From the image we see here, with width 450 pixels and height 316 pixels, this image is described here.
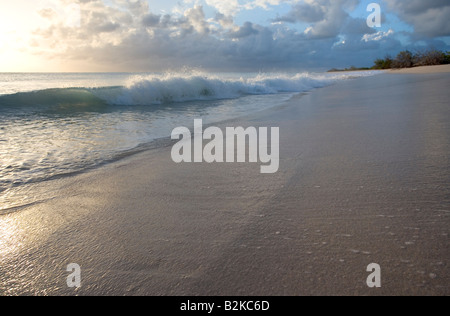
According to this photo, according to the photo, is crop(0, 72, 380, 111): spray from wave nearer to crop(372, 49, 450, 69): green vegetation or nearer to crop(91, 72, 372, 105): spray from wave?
crop(91, 72, 372, 105): spray from wave

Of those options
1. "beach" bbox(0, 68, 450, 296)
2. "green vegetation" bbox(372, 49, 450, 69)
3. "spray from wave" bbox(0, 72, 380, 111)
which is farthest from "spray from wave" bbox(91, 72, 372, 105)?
"green vegetation" bbox(372, 49, 450, 69)

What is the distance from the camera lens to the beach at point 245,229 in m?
1.25

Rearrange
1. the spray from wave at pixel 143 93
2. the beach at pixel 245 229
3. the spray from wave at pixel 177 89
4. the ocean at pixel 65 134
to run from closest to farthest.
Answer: the beach at pixel 245 229 → the ocean at pixel 65 134 → the spray from wave at pixel 143 93 → the spray from wave at pixel 177 89

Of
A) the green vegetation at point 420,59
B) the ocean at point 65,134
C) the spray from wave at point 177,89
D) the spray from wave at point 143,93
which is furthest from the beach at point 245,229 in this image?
the green vegetation at point 420,59

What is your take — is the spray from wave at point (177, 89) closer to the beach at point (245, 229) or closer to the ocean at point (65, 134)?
the ocean at point (65, 134)

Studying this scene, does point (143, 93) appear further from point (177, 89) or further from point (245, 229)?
point (245, 229)

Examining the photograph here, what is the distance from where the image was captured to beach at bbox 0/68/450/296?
1252 mm

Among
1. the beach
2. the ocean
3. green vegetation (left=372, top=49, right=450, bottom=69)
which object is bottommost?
the beach

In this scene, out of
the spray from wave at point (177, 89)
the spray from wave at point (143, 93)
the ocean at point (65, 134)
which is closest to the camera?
the ocean at point (65, 134)

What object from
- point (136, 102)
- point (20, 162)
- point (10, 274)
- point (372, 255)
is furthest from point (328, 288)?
point (136, 102)

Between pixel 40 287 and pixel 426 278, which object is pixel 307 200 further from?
pixel 40 287

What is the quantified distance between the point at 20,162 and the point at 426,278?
13.5 ft

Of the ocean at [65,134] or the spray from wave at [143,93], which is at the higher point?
the spray from wave at [143,93]

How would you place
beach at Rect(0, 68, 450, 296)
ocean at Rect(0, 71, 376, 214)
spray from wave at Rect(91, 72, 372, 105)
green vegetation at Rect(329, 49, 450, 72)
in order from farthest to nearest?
green vegetation at Rect(329, 49, 450, 72) < spray from wave at Rect(91, 72, 372, 105) < ocean at Rect(0, 71, 376, 214) < beach at Rect(0, 68, 450, 296)
